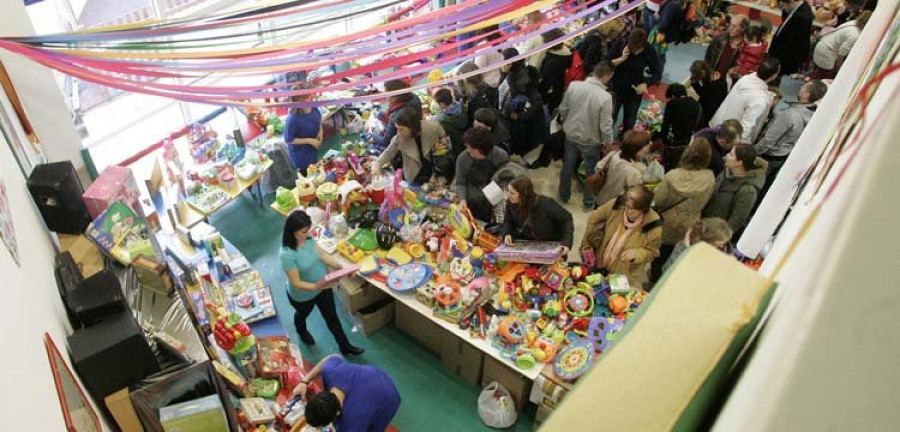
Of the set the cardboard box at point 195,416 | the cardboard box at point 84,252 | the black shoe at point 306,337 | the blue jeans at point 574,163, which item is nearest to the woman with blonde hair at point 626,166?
the blue jeans at point 574,163

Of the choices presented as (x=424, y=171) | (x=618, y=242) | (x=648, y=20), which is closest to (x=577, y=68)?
(x=648, y=20)

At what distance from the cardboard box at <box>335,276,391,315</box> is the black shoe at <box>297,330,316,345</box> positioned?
34 cm

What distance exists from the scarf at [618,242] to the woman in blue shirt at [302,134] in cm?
280

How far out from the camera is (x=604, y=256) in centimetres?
411

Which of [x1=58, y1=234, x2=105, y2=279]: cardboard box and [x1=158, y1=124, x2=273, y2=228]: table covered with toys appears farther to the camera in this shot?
[x1=158, y1=124, x2=273, y2=228]: table covered with toys

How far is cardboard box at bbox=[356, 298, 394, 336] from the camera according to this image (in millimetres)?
4539

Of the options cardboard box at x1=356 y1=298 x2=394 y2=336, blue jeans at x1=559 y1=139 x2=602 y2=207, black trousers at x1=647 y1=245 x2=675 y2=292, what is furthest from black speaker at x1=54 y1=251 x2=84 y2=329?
blue jeans at x1=559 y1=139 x2=602 y2=207

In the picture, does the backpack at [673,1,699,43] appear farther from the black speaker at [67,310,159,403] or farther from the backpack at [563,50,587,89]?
the black speaker at [67,310,159,403]

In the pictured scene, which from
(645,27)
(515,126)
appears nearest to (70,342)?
(515,126)

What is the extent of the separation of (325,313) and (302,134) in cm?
182

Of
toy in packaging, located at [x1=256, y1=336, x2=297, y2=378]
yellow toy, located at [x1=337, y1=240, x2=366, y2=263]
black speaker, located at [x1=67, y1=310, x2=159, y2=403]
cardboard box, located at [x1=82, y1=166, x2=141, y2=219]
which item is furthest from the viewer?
yellow toy, located at [x1=337, y1=240, x2=366, y2=263]

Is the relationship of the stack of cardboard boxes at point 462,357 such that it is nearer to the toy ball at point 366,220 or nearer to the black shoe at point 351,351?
the black shoe at point 351,351

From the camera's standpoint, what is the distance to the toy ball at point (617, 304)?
12.5ft

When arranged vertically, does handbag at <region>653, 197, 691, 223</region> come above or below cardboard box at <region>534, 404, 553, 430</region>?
above
